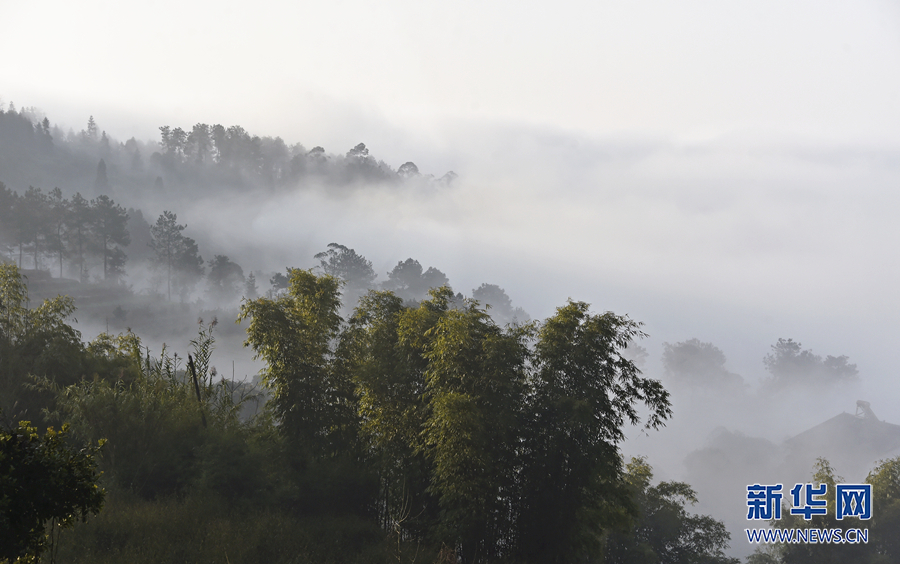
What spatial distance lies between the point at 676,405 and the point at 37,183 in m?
163

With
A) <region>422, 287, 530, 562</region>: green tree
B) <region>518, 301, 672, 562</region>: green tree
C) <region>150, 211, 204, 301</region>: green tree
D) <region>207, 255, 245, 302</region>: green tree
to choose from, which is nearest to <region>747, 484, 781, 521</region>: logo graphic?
<region>518, 301, 672, 562</region>: green tree

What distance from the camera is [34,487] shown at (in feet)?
14.8

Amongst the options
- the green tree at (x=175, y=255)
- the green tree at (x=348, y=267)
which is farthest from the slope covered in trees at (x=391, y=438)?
the green tree at (x=348, y=267)

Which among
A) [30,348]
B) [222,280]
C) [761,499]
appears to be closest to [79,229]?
[222,280]

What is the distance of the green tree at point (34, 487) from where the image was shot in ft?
14.4

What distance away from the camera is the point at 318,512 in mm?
12625

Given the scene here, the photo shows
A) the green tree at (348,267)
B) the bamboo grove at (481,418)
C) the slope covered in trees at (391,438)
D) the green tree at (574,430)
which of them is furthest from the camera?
the green tree at (348,267)

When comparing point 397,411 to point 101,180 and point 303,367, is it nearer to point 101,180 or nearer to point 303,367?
point 303,367

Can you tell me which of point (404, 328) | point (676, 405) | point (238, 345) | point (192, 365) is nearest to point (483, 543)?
point (404, 328)

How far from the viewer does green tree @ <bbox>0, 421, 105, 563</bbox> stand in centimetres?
438

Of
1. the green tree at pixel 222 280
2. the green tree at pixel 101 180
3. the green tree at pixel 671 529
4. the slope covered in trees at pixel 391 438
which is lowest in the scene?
the green tree at pixel 671 529

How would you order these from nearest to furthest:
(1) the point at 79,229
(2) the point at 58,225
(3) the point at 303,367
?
(3) the point at 303,367 < (2) the point at 58,225 < (1) the point at 79,229

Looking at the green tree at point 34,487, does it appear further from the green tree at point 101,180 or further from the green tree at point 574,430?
the green tree at point 101,180

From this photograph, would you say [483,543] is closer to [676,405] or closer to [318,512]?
[318,512]
